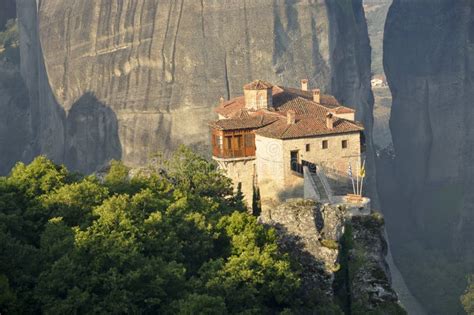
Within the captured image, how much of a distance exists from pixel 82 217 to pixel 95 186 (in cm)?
195

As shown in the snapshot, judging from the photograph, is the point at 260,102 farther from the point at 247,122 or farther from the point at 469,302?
the point at 469,302

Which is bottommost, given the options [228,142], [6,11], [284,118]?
[228,142]

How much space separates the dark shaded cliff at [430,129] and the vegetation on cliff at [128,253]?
69968 millimetres

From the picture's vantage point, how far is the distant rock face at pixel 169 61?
4053 inches

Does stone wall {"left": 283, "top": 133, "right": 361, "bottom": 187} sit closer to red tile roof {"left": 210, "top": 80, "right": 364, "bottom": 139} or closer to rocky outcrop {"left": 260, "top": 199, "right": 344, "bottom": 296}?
red tile roof {"left": 210, "top": 80, "right": 364, "bottom": 139}

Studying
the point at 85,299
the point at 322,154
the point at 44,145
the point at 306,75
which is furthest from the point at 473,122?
the point at 85,299

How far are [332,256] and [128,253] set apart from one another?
867cm

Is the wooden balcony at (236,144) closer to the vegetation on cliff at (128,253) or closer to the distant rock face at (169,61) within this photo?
the vegetation on cliff at (128,253)

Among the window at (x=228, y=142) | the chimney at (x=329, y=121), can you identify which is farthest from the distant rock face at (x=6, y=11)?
the chimney at (x=329, y=121)

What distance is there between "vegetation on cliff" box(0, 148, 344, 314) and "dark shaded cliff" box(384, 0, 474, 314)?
230ft

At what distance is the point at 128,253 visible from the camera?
127 feet

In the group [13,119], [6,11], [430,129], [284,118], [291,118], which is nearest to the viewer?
[291,118]

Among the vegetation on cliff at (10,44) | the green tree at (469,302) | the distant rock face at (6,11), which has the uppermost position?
the distant rock face at (6,11)

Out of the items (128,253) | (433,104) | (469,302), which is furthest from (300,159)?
(433,104)
